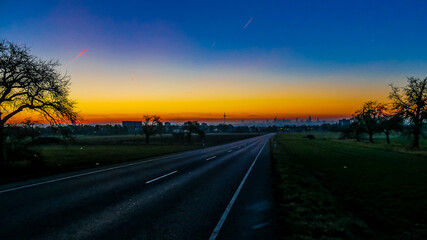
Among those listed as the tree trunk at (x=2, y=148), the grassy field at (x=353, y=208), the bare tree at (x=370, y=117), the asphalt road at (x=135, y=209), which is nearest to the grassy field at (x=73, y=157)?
the tree trunk at (x=2, y=148)

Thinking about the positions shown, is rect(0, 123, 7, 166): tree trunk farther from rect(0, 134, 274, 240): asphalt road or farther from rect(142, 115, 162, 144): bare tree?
rect(142, 115, 162, 144): bare tree

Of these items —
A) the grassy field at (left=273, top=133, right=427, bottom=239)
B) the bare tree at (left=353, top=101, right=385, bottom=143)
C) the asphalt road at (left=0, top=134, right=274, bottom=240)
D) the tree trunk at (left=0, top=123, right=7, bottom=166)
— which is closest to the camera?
the asphalt road at (left=0, top=134, right=274, bottom=240)

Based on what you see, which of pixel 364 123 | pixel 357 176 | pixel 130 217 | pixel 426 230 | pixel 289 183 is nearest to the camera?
pixel 426 230

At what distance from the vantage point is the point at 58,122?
51.6ft

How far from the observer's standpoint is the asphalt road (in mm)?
4879

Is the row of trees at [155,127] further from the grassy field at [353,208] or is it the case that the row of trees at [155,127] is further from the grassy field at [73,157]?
the grassy field at [353,208]

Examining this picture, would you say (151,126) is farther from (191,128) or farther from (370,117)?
(370,117)

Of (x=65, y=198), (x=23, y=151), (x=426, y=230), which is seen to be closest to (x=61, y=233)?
(x=65, y=198)

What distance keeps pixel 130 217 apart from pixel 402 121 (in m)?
42.4

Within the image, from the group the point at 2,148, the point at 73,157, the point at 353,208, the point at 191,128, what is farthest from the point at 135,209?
the point at 191,128

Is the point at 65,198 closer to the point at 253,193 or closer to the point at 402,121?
the point at 253,193

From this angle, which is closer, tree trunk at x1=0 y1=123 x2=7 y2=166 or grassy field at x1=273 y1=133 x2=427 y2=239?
grassy field at x1=273 y1=133 x2=427 y2=239

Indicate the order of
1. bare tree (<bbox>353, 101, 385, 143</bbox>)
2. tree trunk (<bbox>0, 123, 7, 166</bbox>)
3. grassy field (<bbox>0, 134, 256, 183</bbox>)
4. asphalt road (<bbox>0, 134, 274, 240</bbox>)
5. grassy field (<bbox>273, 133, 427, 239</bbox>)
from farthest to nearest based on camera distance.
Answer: bare tree (<bbox>353, 101, 385, 143</bbox>)
tree trunk (<bbox>0, 123, 7, 166</bbox>)
grassy field (<bbox>0, 134, 256, 183</bbox>)
grassy field (<bbox>273, 133, 427, 239</bbox>)
asphalt road (<bbox>0, 134, 274, 240</bbox>)

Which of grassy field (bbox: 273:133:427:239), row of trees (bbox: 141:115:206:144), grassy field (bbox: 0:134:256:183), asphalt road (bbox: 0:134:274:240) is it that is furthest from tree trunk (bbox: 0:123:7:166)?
row of trees (bbox: 141:115:206:144)
